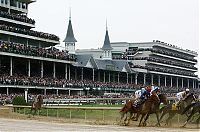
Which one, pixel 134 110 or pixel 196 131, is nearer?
pixel 196 131

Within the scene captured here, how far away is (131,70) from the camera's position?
100250 millimetres

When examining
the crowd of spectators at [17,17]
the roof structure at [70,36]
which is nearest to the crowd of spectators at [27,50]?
the crowd of spectators at [17,17]

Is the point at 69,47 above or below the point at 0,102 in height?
above

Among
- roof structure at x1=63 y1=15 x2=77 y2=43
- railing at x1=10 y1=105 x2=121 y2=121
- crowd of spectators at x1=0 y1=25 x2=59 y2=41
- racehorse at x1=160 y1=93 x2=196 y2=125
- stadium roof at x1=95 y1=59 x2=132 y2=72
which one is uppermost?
roof structure at x1=63 y1=15 x2=77 y2=43

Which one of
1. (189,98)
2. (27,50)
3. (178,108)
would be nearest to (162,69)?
(27,50)

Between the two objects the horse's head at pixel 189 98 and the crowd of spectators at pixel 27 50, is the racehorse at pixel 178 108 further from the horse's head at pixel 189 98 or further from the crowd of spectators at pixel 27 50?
the crowd of spectators at pixel 27 50

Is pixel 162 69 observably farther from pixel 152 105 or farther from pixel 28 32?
pixel 152 105

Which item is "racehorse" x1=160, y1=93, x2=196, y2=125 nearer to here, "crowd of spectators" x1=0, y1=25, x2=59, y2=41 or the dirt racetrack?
the dirt racetrack

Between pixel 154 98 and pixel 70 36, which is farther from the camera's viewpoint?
pixel 70 36

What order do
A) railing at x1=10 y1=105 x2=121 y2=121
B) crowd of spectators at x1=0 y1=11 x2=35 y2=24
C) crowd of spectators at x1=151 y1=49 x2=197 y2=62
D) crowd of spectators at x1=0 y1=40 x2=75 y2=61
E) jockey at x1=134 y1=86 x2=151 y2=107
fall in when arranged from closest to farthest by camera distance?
jockey at x1=134 y1=86 x2=151 y2=107 → railing at x1=10 y1=105 x2=121 y2=121 → crowd of spectators at x1=0 y1=40 x2=75 y2=61 → crowd of spectators at x1=0 y1=11 x2=35 y2=24 → crowd of spectators at x1=151 y1=49 x2=197 y2=62

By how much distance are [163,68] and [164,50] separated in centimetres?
1327

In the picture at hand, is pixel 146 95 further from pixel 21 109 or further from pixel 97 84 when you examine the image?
pixel 97 84

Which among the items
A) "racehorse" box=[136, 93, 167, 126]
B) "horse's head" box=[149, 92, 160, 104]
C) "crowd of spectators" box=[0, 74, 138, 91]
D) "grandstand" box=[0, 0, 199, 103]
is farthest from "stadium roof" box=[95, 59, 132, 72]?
"horse's head" box=[149, 92, 160, 104]

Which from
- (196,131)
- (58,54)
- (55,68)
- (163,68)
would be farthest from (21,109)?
(163,68)
